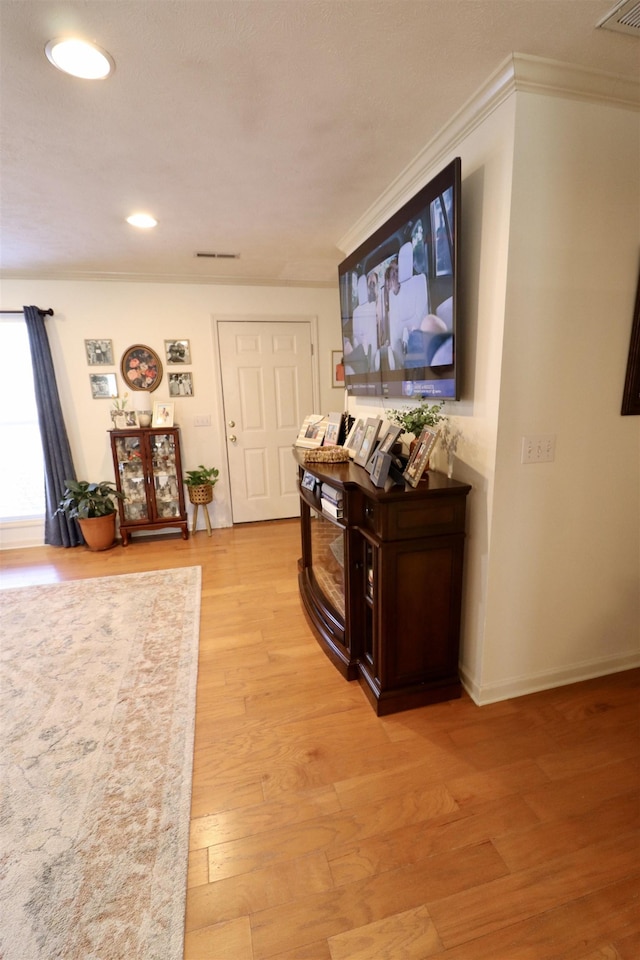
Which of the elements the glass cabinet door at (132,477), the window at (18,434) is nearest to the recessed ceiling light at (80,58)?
the glass cabinet door at (132,477)

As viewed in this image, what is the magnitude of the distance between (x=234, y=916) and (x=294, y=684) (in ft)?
3.07

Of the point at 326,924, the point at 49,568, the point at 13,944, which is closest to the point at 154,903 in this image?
the point at 13,944

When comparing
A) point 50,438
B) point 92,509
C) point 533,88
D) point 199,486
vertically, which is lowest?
point 92,509

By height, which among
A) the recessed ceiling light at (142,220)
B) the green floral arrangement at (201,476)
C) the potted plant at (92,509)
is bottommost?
the potted plant at (92,509)

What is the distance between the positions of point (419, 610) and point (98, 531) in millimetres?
3171

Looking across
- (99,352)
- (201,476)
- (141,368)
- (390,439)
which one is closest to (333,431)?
(390,439)

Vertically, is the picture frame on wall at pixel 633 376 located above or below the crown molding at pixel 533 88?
below

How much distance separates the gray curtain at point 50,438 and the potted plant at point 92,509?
106 millimetres

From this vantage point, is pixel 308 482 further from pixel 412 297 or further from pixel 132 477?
pixel 132 477

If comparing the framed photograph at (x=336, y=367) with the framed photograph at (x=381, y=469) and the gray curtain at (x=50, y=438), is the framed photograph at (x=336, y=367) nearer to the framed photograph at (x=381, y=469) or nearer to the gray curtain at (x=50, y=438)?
the gray curtain at (x=50, y=438)

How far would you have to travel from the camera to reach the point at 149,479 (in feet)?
12.9

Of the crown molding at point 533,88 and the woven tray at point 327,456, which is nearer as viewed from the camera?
the crown molding at point 533,88

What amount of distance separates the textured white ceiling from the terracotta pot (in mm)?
2287

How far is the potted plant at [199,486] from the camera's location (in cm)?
410
